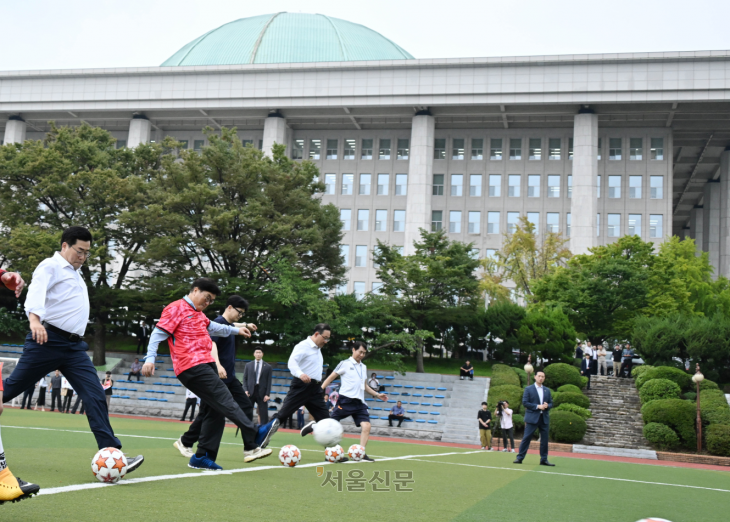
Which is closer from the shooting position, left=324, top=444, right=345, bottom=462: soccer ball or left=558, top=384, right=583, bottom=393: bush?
left=324, top=444, right=345, bottom=462: soccer ball

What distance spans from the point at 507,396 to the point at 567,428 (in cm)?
376

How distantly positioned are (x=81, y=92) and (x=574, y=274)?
150 ft

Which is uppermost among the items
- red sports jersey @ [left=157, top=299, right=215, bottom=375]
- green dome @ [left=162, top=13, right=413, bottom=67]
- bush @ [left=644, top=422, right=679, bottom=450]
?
green dome @ [left=162, top=13, right=413, bottom=67]

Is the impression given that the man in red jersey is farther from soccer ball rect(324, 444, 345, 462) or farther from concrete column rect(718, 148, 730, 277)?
concrete column rect(718, 148, 730, 277)

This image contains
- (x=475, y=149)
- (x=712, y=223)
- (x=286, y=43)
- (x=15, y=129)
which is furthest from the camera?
(x=712, y=223)

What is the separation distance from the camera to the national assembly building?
55.9m

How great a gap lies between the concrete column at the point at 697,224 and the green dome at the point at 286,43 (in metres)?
40.4

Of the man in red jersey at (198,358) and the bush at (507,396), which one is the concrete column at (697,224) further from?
the man in red jersey at (198,358)

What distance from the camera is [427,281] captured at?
3809cm

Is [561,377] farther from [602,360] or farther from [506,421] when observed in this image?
[506,421]

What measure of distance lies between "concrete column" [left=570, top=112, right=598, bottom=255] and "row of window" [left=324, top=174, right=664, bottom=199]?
4672mm

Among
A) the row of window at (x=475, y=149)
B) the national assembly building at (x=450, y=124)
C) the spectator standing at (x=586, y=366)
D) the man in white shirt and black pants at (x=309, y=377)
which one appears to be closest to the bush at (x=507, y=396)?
the spectator standing at (x=586, y=366)

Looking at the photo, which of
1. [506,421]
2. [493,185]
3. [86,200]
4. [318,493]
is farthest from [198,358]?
A: [493,185]

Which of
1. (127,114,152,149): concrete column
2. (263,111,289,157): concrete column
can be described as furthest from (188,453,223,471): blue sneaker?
(127,114,152,149): concrete column
